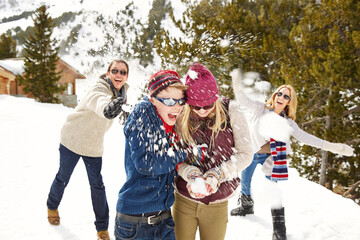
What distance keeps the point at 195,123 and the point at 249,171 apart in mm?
2237

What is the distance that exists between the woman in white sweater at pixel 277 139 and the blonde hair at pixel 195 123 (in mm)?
1737

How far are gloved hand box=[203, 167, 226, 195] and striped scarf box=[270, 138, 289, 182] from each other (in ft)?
5.72

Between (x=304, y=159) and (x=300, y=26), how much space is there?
18.6 feet

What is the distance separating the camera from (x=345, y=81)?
880 centimetres

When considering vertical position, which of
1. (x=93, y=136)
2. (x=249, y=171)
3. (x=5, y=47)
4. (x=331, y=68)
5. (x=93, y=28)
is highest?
(x=93, y=28)

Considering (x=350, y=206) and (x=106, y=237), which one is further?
(x=350, y=206)

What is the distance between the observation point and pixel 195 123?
6.42ft

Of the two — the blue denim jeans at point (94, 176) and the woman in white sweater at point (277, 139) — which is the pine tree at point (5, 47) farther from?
the woman in white sweater at point (277, 139)

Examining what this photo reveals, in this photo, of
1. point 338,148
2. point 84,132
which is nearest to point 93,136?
point 84,132

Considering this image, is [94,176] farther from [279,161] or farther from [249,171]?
[279,161]

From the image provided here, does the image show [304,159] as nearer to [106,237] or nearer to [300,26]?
[300,26]

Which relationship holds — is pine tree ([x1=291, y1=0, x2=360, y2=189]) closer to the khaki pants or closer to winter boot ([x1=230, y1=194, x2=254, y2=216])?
winter boot ([x1=230, y1=194, x2=254, y2=216])

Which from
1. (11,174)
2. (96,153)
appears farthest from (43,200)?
(96,153)

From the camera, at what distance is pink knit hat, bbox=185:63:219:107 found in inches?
71.7
